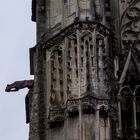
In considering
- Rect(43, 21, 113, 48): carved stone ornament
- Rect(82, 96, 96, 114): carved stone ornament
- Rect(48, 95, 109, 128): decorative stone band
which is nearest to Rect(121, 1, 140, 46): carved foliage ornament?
Rect(43, 21, 113, 48): carved stone ornament

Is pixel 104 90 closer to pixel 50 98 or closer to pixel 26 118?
pixel 50 98

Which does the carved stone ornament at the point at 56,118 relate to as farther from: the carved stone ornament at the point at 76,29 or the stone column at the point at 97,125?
the carved stone ornament at the point at 76,29

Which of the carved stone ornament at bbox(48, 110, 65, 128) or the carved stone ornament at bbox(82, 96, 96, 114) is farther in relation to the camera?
the carved stone ornament at bbox(48, 110, 65, 128)

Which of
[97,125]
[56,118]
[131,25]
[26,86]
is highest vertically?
Result: [131,25]

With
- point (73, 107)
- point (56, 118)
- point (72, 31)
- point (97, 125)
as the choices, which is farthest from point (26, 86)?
point (97, 125)

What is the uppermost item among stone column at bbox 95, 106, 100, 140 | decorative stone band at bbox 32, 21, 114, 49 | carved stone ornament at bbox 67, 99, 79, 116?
decorative stone band at bbox 32, 21, 114, 49

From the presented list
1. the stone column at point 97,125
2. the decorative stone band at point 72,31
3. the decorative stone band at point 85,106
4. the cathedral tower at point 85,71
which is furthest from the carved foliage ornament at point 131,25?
the stone column at point 97,125

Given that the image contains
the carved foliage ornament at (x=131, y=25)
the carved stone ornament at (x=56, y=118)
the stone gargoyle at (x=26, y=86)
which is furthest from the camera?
the stone gargoyle at (x=26, y=86)

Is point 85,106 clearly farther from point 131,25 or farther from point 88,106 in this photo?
point 131,25

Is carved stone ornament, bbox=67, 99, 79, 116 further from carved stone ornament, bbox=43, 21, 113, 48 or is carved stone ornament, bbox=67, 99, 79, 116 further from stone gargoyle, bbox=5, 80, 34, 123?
stone gargoyle, bbox=5, 80, 34, 123

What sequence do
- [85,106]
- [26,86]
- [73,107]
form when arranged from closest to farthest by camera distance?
[85,106]
[73,107]
[26,86]

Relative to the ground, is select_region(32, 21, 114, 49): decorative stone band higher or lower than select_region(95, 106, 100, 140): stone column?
higher

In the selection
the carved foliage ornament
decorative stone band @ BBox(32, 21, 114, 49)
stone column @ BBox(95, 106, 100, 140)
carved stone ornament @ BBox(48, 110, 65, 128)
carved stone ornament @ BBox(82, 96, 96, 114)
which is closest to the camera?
stone column @ BBox(95, 106, 100, 140)

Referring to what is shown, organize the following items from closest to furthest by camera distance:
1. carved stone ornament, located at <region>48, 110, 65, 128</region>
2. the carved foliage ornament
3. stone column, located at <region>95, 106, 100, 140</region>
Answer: stone column, located at <region>95, 106, 100, 140</region> < carved stone ornament, located at <region>48, 110, 65, 128</region> < the carved foliage ornament
